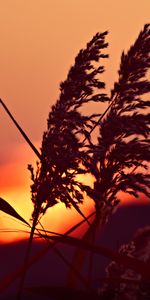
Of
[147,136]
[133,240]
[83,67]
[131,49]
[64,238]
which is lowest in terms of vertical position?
[64,238]

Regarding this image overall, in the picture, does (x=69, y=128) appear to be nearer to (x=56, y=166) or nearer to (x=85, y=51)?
(x=56, y=166)

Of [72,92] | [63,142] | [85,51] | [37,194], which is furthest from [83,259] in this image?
[85,51]

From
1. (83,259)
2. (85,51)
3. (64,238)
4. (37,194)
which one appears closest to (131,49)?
(85,51)

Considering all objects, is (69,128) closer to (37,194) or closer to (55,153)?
(55,153)

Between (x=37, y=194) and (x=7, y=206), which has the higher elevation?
(x=37, y=194)

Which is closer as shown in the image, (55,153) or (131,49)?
(55,153)

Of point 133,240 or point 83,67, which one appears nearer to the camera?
point 83,67

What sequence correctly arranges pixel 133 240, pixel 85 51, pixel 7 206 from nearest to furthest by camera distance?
pixel 7 206 < pixel 85 51 < pixel 133 240

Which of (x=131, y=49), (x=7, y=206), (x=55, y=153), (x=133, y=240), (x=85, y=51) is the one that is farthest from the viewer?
(x=133, y=240)

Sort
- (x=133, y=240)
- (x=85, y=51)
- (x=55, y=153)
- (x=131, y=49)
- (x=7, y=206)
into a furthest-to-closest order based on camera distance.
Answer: (x=133, y=240), (x=131, y=49), (x=85, y=51), (x=55, y=153), (x=7, y=206)
